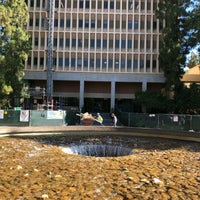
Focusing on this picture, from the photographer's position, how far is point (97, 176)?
9430 mm

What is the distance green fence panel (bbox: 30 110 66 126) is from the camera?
27444mm

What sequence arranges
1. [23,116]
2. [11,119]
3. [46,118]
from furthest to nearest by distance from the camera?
[46,118]
[23,116]
[11,119]

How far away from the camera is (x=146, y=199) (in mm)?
7293

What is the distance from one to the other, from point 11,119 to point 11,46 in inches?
518

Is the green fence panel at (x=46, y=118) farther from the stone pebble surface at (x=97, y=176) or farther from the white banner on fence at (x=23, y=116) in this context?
the stone pebble surface at (x=97, y=176)

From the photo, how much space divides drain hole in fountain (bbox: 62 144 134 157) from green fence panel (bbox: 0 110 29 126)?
12.8 metres

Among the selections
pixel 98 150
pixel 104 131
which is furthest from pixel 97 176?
pixel 104 131

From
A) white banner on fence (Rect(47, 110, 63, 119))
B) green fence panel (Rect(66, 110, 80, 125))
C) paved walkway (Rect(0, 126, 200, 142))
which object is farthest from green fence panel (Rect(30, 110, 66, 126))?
paved walkway (Rect(0, 126, 200, 142))

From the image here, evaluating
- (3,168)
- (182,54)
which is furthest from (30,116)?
(182,54)

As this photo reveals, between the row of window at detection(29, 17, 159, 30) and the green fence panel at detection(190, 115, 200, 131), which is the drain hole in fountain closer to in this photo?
the green fence panel at detection(190, 115, 200, 131)

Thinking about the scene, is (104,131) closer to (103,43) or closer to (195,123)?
(195,123)

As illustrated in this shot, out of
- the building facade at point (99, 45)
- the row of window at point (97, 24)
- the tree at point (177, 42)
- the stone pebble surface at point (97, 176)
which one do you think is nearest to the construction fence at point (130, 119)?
the stone pebble surface at point (97, 176)

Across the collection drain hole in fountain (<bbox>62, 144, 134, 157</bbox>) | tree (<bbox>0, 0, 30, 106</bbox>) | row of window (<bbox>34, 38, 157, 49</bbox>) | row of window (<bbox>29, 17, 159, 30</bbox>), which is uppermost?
row of window (<bbox>29, 17, 159, 30</bbox>)

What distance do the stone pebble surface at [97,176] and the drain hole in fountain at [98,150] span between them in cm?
100
